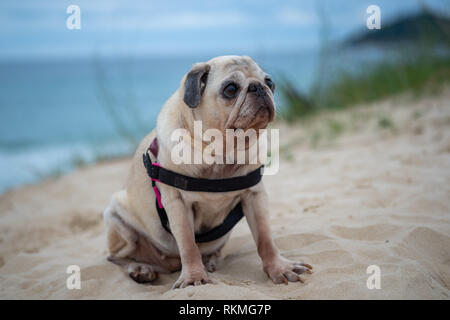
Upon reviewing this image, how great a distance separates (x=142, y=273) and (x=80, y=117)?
57.4 ft

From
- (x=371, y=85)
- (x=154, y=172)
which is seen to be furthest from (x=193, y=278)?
(x=371, y=85)

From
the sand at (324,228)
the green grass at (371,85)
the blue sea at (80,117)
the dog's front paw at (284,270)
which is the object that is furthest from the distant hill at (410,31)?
the dog's front paw at (284,270)

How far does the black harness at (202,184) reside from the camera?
2586mm

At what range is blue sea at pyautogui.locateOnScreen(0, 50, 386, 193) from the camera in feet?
24.9

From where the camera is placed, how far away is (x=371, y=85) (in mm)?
8703

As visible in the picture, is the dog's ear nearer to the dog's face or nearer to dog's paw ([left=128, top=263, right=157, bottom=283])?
the dog's face

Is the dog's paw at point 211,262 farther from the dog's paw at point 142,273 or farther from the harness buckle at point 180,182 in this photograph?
the harness buckle at point 180,182

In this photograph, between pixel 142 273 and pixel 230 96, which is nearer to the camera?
pixel 230 96

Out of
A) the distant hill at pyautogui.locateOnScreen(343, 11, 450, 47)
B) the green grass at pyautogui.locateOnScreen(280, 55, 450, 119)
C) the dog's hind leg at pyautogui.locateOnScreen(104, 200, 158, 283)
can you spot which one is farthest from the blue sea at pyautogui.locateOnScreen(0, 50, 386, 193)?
the dog's hind leg at pyautogui.locateOnScreen(104, 200, 158, 283)

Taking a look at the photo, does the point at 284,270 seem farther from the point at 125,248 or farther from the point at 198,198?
the point at 125,248

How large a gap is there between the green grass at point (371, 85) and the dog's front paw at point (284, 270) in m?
5.85

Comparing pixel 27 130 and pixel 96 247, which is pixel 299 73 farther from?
pixel 27 130
